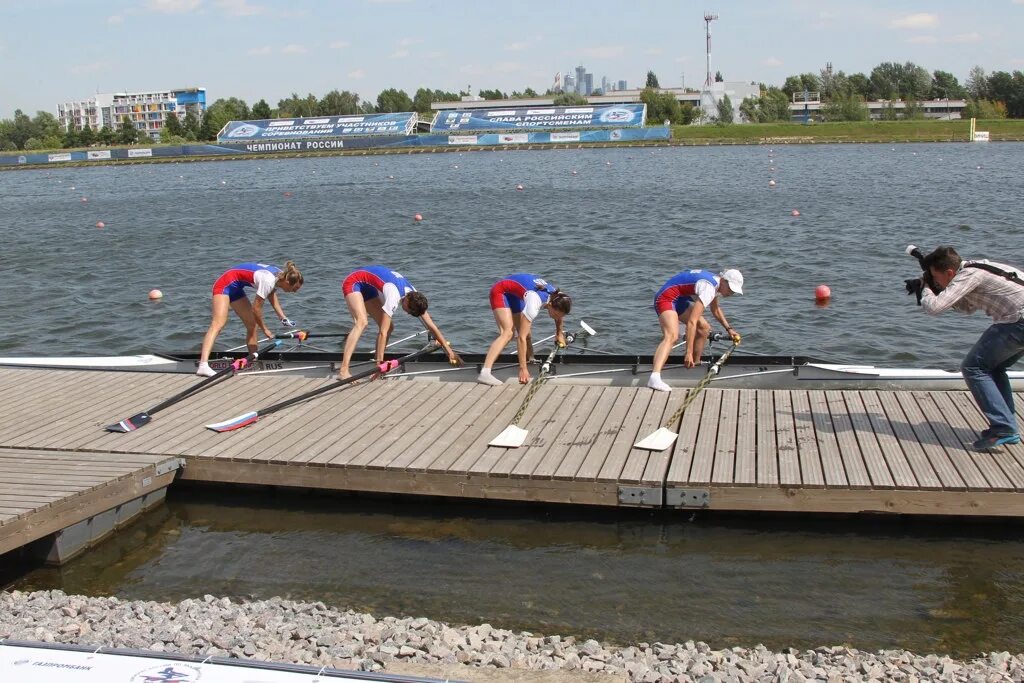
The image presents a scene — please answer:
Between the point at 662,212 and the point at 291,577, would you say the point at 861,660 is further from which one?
the point at 662,212

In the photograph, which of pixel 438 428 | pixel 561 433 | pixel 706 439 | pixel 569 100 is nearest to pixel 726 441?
pixel 706 439

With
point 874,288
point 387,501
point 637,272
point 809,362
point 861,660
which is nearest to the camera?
point 861,660

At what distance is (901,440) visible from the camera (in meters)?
8.97

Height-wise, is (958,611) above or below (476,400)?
below

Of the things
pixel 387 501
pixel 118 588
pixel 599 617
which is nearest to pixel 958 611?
pixel 599 617

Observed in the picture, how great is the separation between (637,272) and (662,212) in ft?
42.8

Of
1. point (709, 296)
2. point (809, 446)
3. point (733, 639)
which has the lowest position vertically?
point (733, 639)

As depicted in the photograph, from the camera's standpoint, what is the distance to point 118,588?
8.34 meters

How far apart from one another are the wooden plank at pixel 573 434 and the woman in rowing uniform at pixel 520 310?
0.94 m

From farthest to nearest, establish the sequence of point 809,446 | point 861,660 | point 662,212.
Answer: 1. point 662,212
2. point 809,446
3. point 861,660

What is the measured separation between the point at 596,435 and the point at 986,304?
12.1 ft

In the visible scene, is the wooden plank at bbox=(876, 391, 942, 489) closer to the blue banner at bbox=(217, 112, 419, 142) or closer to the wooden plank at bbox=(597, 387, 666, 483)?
the wooden plank at bbox=(597, 387, 666, 483)

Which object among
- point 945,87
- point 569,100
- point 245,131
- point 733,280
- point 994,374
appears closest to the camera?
point 994,374

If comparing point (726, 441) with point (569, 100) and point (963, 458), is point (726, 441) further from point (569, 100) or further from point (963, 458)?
point (569, 100)
